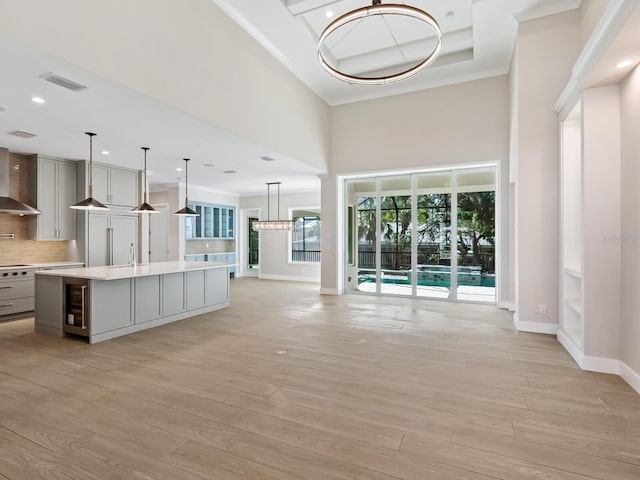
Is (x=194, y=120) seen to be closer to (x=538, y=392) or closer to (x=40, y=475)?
(x=40, y=475)

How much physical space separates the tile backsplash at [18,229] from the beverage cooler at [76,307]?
2625mm

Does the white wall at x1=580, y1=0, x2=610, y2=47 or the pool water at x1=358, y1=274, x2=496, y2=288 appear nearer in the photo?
the white wall at x1=580, y1=0, x2=610, y2=47

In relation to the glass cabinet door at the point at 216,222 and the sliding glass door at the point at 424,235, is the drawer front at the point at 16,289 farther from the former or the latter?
the sliding glass door at the point at 424,235

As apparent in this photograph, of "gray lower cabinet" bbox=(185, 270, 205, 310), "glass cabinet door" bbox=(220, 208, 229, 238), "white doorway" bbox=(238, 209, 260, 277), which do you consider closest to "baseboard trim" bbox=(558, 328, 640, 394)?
"gray lower cabinet" bbox=(185, 270, 205, 310)

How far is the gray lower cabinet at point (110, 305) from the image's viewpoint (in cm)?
426

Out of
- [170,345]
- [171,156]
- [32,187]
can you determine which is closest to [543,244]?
[170,345]

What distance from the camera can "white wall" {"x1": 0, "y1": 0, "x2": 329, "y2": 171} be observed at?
2791mm

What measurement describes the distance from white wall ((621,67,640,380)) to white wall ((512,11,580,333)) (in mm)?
1413

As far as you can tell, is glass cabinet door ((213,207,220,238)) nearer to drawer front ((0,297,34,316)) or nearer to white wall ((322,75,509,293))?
white wall ((322,75,509,293))

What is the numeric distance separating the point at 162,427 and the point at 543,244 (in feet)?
16.8

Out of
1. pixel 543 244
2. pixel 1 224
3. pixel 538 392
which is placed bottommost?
pixel 538 392

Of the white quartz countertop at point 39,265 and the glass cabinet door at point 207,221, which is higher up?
the glass cabinet door at point 207,221

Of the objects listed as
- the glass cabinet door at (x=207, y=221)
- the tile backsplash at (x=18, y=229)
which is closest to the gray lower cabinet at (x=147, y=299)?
the tile backsplash at (x=18, y=229)

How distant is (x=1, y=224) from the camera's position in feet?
19.1
